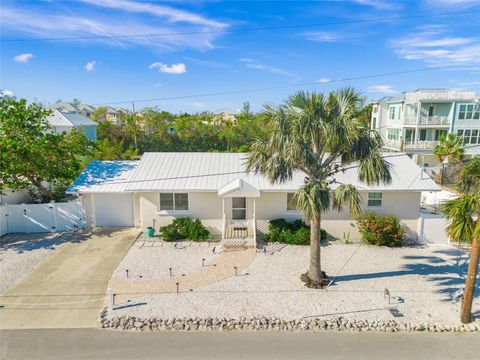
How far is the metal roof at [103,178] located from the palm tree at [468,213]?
15918mm

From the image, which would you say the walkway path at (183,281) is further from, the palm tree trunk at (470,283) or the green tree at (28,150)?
the green tree at (28,150)

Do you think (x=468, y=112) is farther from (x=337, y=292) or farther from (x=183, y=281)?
(x=183, y=281)

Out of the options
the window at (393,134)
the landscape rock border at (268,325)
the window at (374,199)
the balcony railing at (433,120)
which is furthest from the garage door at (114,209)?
the window at (393,134)

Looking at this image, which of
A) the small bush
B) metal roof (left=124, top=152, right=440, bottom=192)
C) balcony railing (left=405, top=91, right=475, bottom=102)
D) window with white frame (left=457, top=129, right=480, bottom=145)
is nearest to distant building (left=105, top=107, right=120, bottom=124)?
metal roof (left=124, top=152, right=440, bottom=192)

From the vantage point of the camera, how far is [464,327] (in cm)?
1080

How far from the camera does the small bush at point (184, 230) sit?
1805cm

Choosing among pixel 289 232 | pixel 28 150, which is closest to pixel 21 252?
pixel 28 150

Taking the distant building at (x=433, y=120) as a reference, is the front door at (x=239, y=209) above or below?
below

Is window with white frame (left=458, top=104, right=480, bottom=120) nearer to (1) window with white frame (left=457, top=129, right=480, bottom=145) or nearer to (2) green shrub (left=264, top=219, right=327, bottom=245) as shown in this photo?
(1) window with white frame (left=457, top=129, right=480, bottom=145)

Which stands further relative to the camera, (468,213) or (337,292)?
(337,292)

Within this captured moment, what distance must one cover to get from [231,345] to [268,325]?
4.74ft

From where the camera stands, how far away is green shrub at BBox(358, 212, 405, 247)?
57.0 feet

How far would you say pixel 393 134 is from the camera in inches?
Result: 1789

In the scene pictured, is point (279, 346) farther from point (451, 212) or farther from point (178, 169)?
point (178, 169)
